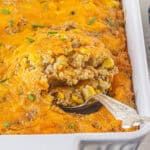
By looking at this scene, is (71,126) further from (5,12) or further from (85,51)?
(5,12)

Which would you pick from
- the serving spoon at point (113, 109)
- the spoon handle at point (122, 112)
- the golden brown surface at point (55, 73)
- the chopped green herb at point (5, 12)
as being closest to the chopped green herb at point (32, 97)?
the golden brown surface at point (55, 73)

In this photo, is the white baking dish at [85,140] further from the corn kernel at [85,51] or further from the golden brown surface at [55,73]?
the corn kernel at [85,51]

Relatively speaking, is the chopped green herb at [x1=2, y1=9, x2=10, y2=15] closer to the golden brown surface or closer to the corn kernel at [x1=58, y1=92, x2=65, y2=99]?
the golden brown surface

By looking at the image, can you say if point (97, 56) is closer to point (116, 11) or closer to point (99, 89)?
point (99, 89)

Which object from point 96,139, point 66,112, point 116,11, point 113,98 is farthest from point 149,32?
point 96,139

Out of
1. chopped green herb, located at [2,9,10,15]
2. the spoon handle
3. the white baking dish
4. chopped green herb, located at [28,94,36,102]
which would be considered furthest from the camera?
chopped green herb, located at [2,9,10,15]

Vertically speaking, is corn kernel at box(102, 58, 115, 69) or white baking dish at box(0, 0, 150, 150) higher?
corn kernel at box(102, 58, 115, 69)

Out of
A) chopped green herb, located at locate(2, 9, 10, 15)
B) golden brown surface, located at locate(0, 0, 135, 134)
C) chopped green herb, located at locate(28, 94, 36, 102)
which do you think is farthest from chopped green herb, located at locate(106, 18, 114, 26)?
chopped green herb, located at locate(28, 94, 36, 102)
